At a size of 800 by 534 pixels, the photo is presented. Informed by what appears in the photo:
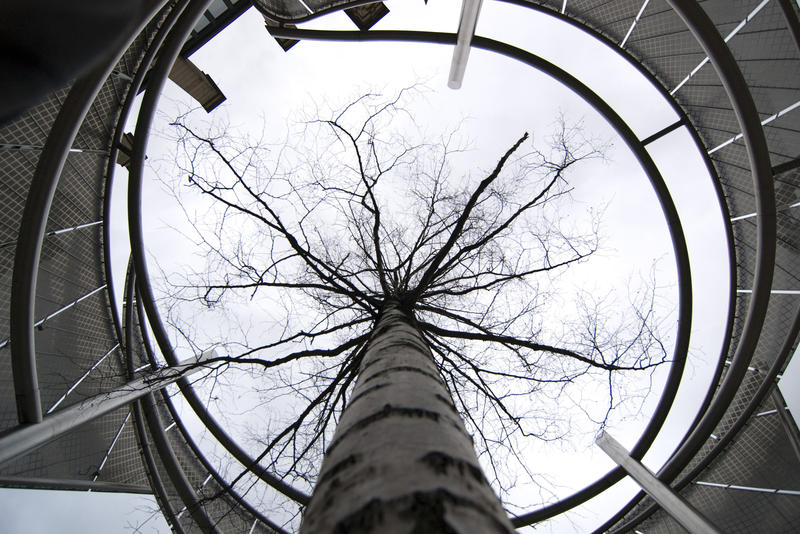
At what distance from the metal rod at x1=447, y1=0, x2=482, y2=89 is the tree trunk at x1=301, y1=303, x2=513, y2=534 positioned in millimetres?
5766

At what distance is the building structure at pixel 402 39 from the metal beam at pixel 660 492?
61cm

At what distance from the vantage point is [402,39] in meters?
7.96

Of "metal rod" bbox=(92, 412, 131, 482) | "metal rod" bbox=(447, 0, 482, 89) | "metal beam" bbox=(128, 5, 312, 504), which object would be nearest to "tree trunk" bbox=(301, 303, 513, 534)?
"metal beam" bbox=(128, 5, 312, 504)

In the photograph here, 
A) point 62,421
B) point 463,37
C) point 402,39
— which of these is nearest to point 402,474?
point 463,37

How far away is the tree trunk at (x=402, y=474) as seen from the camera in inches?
43.6

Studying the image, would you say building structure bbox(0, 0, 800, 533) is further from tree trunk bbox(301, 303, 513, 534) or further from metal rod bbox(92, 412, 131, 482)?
tree trunk bbox(301, 303, 513, 534)

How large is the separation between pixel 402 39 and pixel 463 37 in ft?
7.20

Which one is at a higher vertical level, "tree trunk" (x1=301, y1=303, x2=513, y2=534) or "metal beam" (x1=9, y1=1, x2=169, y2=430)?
"metal beam" (x1=9, y1=1, x2=169, y2=430)

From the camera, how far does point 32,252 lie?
17.3ft

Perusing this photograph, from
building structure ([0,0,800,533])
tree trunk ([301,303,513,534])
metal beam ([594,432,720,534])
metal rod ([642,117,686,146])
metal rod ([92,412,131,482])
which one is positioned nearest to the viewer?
tree trunk ([301,303,513,534])

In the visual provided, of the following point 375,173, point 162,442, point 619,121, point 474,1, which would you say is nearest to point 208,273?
point 375,173

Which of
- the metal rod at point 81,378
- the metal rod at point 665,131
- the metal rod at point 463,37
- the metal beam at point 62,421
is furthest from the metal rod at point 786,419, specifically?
the metal rod at point 81,378

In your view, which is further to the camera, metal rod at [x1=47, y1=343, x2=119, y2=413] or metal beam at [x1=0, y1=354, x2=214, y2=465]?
metal rod at [x1=47, y1=343, x2=119, y2=413]

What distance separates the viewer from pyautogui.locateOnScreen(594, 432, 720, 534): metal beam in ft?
18.7
